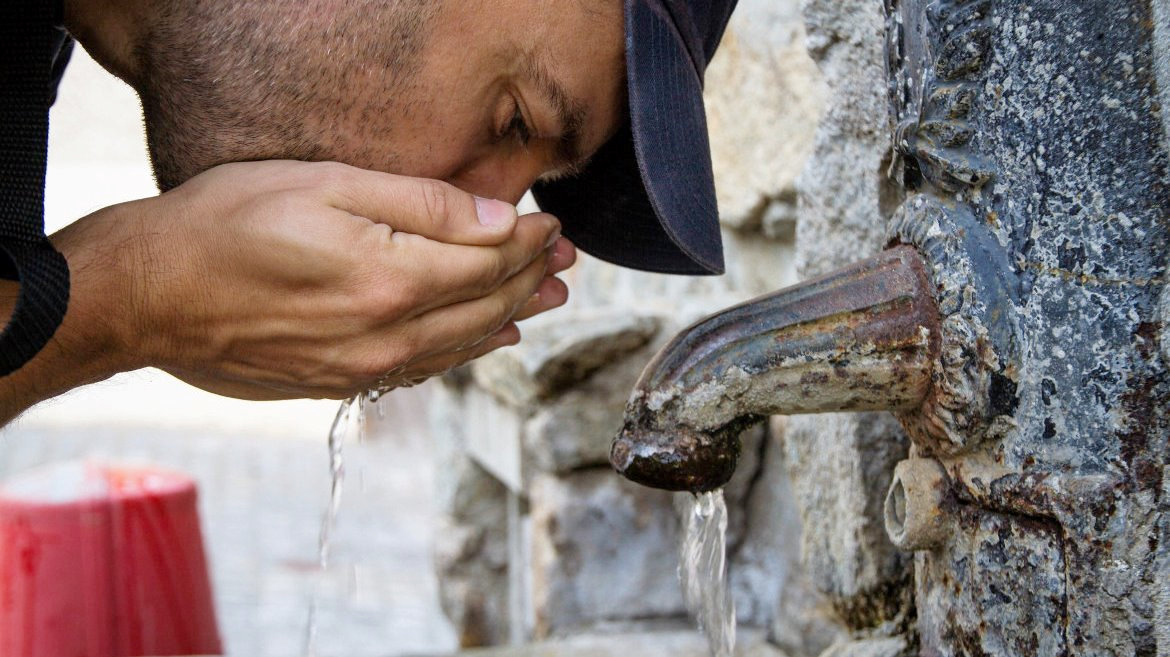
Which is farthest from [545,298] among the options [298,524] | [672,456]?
[298,524]

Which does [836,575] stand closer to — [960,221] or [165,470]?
[960,221]

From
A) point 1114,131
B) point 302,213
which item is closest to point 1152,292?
point 1114,131

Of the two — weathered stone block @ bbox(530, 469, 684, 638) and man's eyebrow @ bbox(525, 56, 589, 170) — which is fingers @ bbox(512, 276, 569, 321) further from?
weathered stone block @ bbox(530, 469, 684, 638)

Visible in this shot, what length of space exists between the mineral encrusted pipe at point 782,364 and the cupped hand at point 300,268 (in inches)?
9.4

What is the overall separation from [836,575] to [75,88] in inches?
61.2

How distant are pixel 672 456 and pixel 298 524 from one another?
335 cm

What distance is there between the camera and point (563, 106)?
1.14 m

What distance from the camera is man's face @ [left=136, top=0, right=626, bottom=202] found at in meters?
1.10

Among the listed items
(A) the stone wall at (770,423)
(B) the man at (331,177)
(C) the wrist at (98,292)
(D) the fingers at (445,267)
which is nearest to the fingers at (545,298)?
(B) the man at (331,177)

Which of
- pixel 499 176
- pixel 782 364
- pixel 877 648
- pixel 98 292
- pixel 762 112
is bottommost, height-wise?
pixel 877 648

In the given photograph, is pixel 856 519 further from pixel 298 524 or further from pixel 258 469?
pixel 258 469

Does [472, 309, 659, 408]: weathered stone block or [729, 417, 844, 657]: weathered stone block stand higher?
[472, 309, 659, 408]: weathered stone block

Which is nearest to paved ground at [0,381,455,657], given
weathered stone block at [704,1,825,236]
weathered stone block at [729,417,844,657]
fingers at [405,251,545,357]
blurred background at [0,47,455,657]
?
blurred background at [0,47,455,657]

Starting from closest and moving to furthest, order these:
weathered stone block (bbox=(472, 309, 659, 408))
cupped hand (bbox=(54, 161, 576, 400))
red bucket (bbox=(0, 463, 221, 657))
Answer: cupped hand (bbox=(54, 161, 576, 400)), weathered stone block (bbox=(472, 309, 659, 408)), red bucket (bbox=(0, 463, 221, 657))
